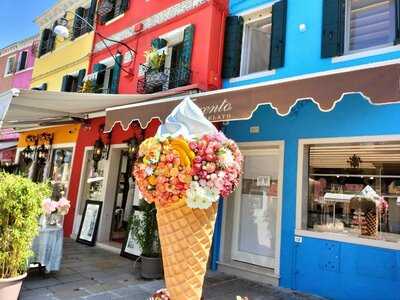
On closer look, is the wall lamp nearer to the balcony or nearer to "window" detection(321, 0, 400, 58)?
the balcony

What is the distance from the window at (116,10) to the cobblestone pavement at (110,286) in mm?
9506

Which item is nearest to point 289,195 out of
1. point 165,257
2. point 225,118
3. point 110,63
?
point 225,118

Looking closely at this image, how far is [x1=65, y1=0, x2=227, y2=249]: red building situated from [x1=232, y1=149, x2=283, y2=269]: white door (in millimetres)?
2458

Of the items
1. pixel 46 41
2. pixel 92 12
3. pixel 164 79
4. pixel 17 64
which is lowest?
pixel 164 79

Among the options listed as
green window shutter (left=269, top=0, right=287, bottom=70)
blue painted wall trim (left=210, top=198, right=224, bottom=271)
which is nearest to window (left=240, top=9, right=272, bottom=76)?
green window shutter (left=269, top=0, right=287, bottom=70)

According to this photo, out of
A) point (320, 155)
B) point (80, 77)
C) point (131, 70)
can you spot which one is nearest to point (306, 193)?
point (320, 155)

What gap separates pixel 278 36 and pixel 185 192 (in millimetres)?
7267

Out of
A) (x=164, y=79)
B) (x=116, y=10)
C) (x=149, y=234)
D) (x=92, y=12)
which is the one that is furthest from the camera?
(x=92, y=12)

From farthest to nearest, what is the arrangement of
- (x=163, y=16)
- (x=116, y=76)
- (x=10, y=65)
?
1. (x=10, y=65)
2. (x=116, y=76)
3. (x=163, y=16)

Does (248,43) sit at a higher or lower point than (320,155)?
higher

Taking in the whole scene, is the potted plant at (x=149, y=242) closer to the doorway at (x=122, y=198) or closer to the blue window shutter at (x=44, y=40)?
the doorway at (x=122, y=198)

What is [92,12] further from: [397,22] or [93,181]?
[397,22]

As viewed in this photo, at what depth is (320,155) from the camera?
753 centimetres

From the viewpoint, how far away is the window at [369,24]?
286 inches
